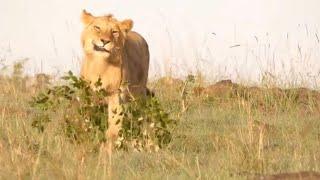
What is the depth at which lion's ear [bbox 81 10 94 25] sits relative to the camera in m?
6.60

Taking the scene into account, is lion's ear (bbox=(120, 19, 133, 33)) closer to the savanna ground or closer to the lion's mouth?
the lion's mouth

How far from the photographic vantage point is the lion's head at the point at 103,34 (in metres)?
6.44

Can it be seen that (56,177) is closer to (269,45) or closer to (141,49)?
(141,49)

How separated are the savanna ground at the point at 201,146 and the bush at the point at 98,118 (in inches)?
4.4

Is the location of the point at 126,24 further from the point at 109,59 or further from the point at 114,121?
the point at 114,121

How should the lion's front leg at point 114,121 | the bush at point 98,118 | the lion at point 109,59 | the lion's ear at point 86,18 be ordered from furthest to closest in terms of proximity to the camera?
the lion's ear at point 86,18 → the lion at point 109,59 → the lion's front leg at point 114,121 → the bush at point 98,118

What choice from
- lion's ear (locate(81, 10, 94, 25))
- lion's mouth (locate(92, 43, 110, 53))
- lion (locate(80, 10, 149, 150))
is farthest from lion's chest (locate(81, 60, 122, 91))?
lion's ear (locate(81, 10, 94, 25))

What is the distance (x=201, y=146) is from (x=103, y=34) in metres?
1.23

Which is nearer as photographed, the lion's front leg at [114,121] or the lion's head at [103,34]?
the lion's front leg at [114,121]

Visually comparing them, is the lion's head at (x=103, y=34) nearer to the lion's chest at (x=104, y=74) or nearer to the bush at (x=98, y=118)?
the lion's chest at (x=104, y=74)

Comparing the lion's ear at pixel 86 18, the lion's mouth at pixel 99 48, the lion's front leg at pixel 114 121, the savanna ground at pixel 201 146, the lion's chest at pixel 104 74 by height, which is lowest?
the savanna ground at pixel 201 146

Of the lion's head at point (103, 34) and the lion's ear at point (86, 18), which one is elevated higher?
the lion's ear at point (86, 18)

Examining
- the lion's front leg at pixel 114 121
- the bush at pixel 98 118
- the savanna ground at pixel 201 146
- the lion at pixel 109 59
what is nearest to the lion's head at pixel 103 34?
the lion at pixel 109 59

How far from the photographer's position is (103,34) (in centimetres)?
642
